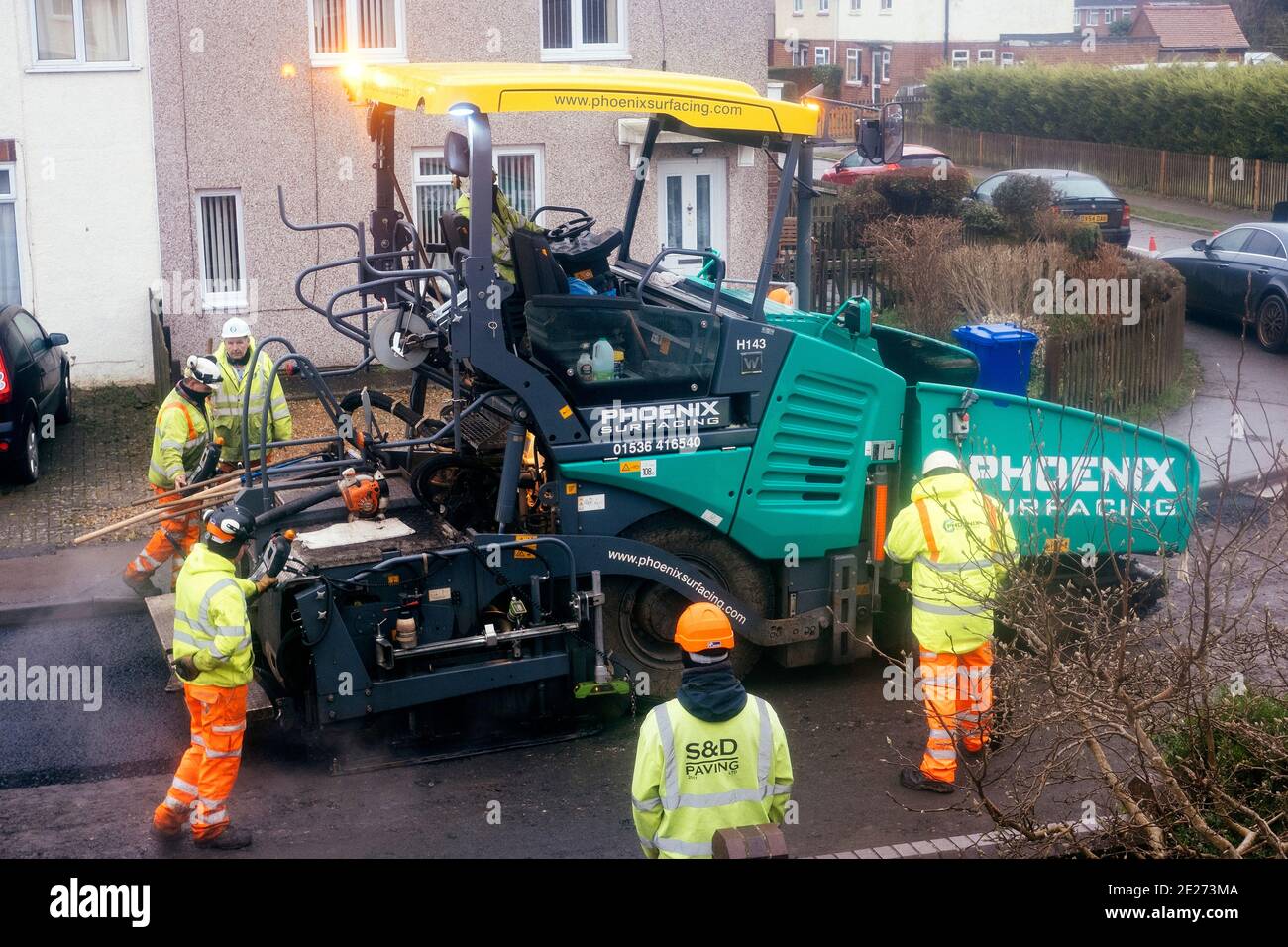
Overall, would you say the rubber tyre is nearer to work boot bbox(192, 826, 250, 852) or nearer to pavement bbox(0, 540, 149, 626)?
work boot bbox(192, 826, 250, 852)

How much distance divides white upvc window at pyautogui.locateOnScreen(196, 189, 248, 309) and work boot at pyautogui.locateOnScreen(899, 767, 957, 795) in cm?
1040

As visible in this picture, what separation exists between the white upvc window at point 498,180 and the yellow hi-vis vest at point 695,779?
11.7m

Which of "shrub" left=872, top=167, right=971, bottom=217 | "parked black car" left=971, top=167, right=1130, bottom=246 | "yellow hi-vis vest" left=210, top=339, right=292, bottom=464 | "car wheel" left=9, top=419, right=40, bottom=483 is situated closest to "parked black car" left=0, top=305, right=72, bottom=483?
"car wheel" left=9, top=419, right=40, bottom=483

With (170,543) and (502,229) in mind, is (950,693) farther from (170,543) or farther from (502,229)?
(170,543)

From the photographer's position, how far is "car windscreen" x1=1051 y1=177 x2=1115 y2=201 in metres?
23.2

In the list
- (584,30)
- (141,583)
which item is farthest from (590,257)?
(584,30)

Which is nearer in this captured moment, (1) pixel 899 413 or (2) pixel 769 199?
(1) pixel 899 413

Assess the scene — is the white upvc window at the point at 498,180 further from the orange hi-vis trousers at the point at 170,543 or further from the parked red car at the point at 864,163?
the parked red car at the point at 864,163

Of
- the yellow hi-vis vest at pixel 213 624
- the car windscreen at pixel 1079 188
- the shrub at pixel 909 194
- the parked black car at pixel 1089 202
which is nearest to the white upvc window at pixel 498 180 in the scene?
the shrub at pixel 909 194

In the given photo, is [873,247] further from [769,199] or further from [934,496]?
[934,496]

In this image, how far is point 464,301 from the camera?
7621 millimetres

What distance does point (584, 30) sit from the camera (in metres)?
16.9
